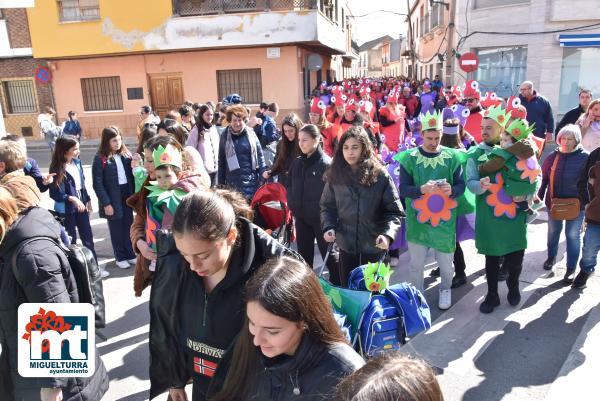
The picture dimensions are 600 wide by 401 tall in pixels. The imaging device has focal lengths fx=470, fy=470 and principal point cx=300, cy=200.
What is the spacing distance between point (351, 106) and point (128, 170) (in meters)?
3.70

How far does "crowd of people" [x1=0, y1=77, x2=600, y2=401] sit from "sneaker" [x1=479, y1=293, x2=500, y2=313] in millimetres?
14

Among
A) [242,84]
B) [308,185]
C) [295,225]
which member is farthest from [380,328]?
[242,84]

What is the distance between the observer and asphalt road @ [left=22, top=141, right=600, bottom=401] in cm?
340

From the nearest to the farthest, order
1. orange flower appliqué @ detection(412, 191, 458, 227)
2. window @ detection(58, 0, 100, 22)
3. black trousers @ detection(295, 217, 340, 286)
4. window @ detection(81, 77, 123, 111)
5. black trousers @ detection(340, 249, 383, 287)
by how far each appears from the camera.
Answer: black trousers @ detection(340, 249, 383, 287) < orange flower appliqué @ detection(412, 191, 458, 227) < black trousers @ detection(295, 217, 340, 286) < window @ detection(58, 0, 100, 22) < window @ detection(81, 77, 123, 111)

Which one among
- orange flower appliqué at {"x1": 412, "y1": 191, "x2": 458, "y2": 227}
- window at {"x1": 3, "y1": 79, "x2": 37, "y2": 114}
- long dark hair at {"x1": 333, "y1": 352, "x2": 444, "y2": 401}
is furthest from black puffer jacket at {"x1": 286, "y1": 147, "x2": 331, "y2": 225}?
window at {"x1": 3, "y1": 79, "x2": 37, "y2": 114}

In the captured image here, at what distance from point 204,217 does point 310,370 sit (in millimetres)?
Result: 740

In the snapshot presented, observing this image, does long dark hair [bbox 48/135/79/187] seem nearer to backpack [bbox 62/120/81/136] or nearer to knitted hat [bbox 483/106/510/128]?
knitted hat [bbox 483/106/510/128]

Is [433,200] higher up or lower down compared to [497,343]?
higher up

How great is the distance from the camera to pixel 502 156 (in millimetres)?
4180

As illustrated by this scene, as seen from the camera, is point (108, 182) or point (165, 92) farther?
point (165, 92)

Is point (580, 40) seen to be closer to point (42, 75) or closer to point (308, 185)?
point (308, 185)

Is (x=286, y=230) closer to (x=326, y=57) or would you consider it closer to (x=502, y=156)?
(x=502, y=156)

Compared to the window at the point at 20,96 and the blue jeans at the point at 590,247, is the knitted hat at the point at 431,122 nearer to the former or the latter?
the blue jeans at the point at 590,247

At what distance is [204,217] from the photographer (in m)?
1.92
